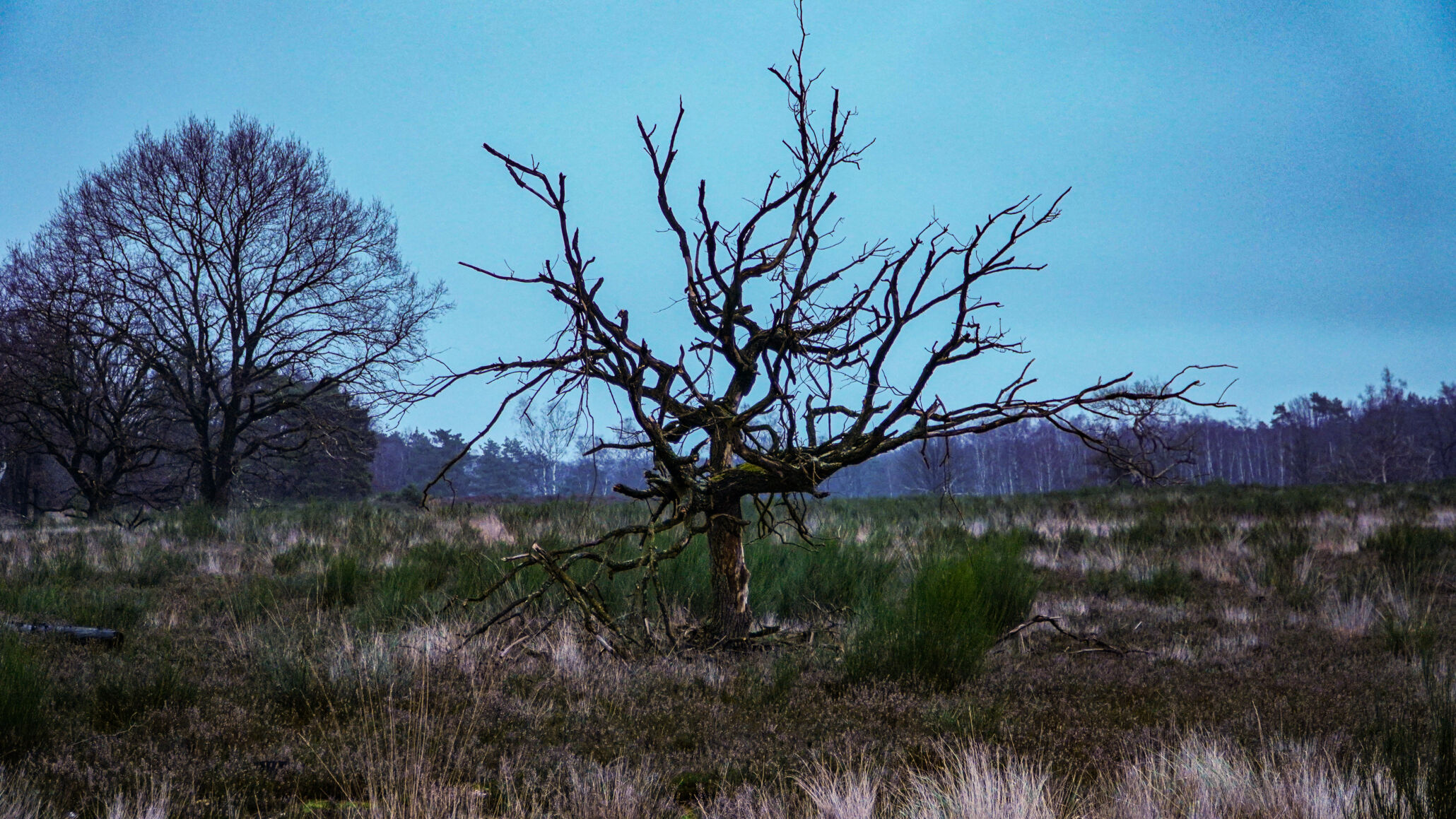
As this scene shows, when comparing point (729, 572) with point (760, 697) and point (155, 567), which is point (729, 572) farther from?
point (155, 567)

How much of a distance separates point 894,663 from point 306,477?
39.9 metres

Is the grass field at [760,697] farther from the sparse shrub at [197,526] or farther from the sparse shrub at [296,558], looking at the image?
the sparse shrub at [197,526]

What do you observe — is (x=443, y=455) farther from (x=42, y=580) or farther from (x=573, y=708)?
(x=573, y=708)

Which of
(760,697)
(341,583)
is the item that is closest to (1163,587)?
(760,697)

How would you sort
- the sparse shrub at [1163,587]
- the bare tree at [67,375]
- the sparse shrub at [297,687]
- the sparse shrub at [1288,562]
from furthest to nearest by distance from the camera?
the bare tree at [67,375], the sparse shrub at [1163,587], the sparse shrub at [1288,562], the sparse shrub at [297,687]

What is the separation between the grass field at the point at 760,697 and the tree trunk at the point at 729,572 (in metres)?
0.23

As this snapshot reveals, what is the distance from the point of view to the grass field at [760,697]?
8.98 feet

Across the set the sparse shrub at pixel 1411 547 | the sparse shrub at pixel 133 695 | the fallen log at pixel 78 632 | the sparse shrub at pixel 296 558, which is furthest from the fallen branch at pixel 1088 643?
the sparse shrub at pixel 296 558

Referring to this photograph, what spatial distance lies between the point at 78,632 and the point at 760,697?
497 cm

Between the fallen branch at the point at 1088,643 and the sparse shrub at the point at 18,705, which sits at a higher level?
the sparse shrub at the point at 18,705

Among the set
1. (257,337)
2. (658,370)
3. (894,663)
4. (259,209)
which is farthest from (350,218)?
(894,663)

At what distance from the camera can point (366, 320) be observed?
67.2 ft

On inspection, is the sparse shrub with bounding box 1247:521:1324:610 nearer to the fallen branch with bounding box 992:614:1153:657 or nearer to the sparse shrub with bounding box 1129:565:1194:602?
the sparse shrub with bounding box 1129:565:1194:602

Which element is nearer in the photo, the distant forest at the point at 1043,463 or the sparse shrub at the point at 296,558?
the sparse shrub at the point at 296,558
